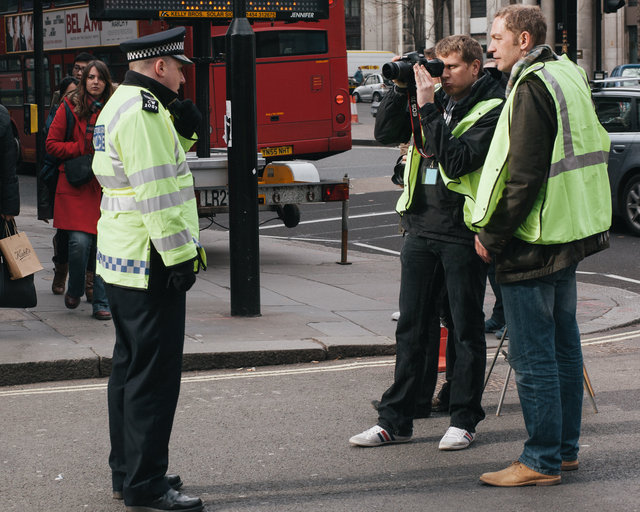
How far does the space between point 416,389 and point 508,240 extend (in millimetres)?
1110

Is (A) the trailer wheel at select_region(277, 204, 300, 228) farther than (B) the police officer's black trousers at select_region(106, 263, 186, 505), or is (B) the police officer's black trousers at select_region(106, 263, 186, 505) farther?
(A) the trailer wheel at select_region(277, 204, 300, 228)

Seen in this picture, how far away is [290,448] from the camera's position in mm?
5211

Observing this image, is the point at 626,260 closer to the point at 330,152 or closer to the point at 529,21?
the point at 330,152

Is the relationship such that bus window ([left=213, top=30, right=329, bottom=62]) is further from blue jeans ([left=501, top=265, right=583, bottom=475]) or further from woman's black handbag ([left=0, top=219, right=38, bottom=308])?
blue jeans ([left=501, top=265, right=583, bottom=475])

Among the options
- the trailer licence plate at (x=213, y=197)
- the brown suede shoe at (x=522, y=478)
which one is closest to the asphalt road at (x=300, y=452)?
the brown suede shoe at (x=522, y=478)

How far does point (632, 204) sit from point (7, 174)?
8604mm

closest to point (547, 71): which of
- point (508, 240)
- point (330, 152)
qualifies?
point (508, 240)

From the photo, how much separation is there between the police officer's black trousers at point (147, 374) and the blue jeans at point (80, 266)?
12.4 feet

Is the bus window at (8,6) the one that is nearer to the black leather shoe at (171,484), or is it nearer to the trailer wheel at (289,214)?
the trailer wheel at (289,214)

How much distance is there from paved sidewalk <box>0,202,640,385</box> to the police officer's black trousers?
2507mm

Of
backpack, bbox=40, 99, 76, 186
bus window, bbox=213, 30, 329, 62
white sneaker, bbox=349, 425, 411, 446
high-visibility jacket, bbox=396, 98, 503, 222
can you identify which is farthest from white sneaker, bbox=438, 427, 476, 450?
bus window, bbox=213, 30, 329, 62

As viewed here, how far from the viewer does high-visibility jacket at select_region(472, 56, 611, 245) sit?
4352mm

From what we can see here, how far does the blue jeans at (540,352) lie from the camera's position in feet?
14.8

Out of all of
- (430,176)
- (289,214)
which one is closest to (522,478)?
(430,176)
